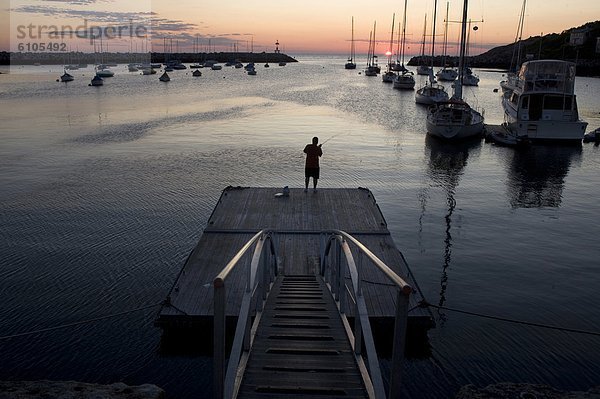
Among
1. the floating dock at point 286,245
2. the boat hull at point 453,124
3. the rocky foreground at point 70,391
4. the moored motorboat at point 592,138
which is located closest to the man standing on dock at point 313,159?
the floating dock at point 286,245

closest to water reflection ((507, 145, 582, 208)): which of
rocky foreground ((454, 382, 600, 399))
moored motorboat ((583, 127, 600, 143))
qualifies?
moored motorboat ((583, 127, 600, 143))

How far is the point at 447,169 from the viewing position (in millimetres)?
27719

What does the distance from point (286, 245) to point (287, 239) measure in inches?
14.3

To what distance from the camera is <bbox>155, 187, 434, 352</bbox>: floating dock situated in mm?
9336

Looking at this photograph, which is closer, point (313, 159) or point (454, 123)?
point (313, 159)

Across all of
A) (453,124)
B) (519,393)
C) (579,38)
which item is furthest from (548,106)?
(579,38)

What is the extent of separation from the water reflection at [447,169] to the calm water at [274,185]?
0.35ft

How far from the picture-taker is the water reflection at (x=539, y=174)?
21609 mm

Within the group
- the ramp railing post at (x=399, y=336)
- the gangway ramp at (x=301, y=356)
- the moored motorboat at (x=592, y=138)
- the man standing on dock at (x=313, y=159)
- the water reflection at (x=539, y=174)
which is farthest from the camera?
the moored motorboat at (x=592, y=138)

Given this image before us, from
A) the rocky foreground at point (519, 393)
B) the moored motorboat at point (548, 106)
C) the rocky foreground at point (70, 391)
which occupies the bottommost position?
the rocky foreground at point (519, 393)

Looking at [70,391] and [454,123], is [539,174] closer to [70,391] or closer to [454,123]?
[454,123]

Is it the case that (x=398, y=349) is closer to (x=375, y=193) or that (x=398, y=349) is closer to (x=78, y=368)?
(x=78, y=368)

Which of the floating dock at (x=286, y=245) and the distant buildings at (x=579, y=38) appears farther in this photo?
the distant buildings at (x=579, y=38)

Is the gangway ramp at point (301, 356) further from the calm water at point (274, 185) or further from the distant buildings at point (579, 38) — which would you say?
the distant buildings at point (579, 38)
